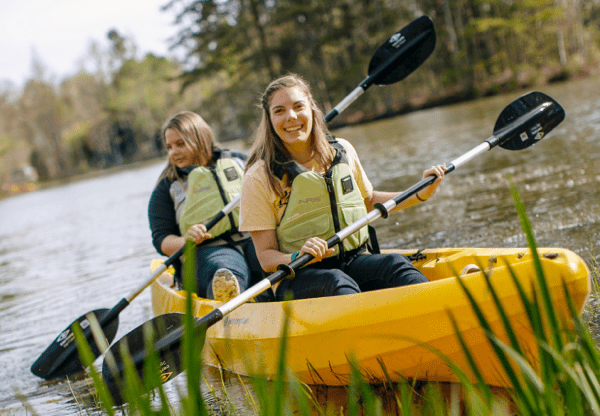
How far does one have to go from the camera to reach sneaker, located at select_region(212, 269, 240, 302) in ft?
9.73

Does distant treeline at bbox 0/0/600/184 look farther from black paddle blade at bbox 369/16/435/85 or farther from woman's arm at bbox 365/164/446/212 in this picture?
woman's arm at bbox 365/164/446/212

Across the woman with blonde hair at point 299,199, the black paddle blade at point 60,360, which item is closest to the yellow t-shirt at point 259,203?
the woman with blonde hair at point 299,199

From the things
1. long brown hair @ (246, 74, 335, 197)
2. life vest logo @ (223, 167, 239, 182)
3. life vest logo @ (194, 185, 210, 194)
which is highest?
long brown hair @ (246, 74, 335, 197)

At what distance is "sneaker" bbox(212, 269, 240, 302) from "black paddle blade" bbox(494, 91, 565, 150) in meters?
1.74

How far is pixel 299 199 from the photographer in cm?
265

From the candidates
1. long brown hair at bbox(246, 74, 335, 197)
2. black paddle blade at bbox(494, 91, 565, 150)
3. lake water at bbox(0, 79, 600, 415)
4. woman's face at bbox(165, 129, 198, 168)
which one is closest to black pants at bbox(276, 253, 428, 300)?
long brown hair at bbox(246, 74, 335, 197)

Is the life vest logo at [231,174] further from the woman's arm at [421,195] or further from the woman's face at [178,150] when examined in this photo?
the woman's arm at [421,195]

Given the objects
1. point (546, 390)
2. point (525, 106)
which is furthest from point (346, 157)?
point (546, 390)

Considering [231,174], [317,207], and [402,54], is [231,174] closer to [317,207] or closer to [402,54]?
[317,207]

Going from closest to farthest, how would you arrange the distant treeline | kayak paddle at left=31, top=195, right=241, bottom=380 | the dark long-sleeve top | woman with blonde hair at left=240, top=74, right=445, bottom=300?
woman with blonde hair at left=240, top=74, right=445, bottom=300 → kayak paddle at left=31, top=195, right=241, bottom=380 → the dark long-sleeve top → the distant treeline

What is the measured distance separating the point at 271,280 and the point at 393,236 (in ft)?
→ 10.4

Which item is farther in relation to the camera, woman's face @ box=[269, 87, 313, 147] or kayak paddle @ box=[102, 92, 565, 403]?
woman's face @ box=[269, 87, 313, 147]

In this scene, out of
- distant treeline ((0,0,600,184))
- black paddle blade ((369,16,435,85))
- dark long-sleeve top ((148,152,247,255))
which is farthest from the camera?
distant treeline ((0,0,600,184))

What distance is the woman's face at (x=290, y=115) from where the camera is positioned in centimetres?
270
